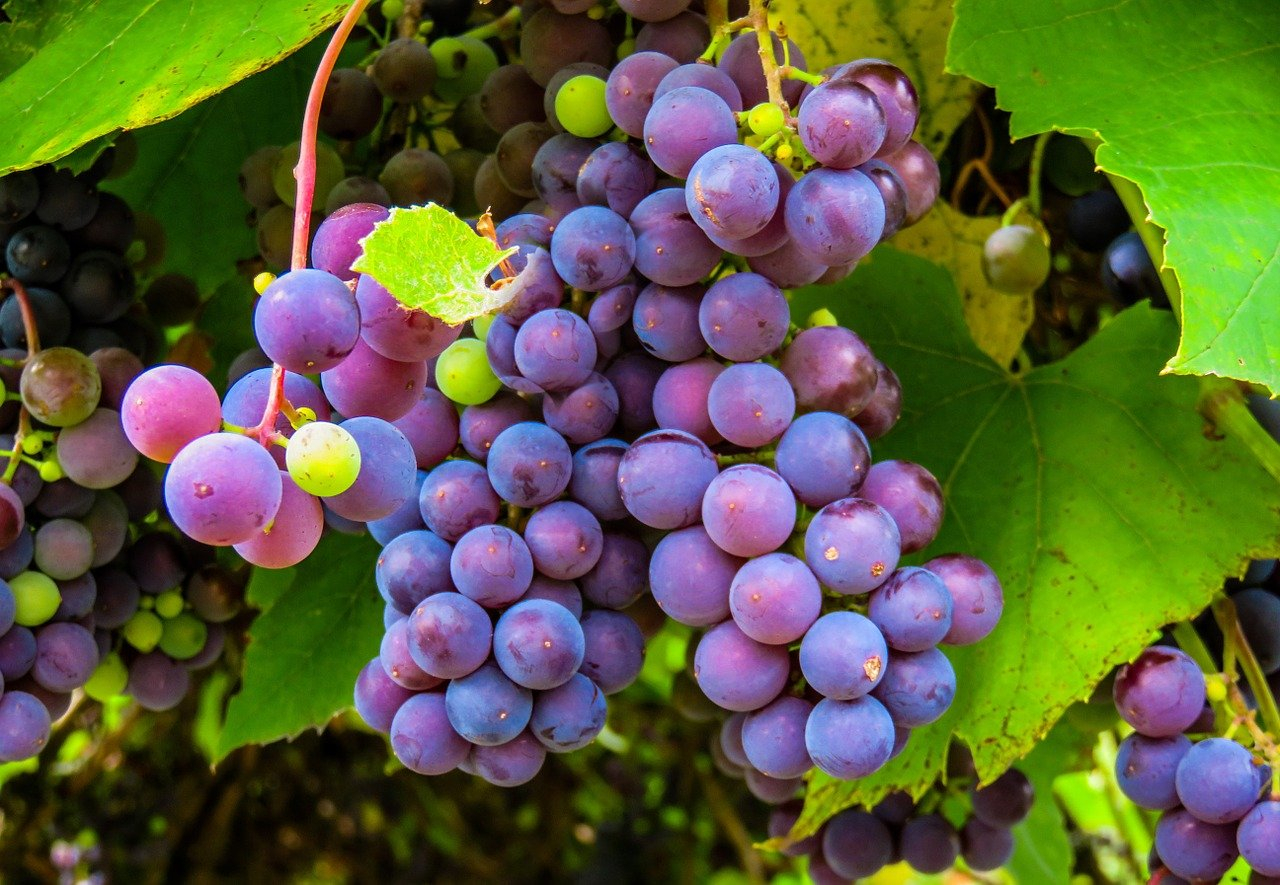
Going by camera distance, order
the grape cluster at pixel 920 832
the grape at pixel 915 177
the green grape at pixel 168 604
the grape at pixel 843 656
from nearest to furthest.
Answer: the grape at pixel 843 656, the grape at pixel 915 177, the green grape at pixel 168 604, the grape cluster at pixel 920 832

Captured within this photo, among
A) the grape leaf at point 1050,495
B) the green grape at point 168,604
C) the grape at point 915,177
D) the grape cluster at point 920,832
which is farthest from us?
the grape cluster at point 920,832

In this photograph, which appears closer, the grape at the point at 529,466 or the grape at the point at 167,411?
the grape at the point at 167,411

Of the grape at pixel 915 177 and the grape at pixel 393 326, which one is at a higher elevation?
the grape at pixel 393 326

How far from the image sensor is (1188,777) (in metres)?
0.76

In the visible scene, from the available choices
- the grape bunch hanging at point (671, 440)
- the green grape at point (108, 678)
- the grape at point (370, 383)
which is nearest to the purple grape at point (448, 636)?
the grape bunch hanging at point (671, 440)

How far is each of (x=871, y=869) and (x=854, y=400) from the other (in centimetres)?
52

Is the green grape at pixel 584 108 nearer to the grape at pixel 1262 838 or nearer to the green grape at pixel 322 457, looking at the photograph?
the green grape at pixel 322 457

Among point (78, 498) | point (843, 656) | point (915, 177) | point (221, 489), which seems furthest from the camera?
point (78, 498)

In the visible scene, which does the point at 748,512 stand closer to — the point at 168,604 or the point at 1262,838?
the point at 1262,838

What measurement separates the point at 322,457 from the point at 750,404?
243mm

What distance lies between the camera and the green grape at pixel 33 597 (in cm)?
78

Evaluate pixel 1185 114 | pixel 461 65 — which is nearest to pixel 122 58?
pixel 461 65

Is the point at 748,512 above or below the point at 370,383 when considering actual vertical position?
below

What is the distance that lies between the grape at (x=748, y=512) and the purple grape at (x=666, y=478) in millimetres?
11
